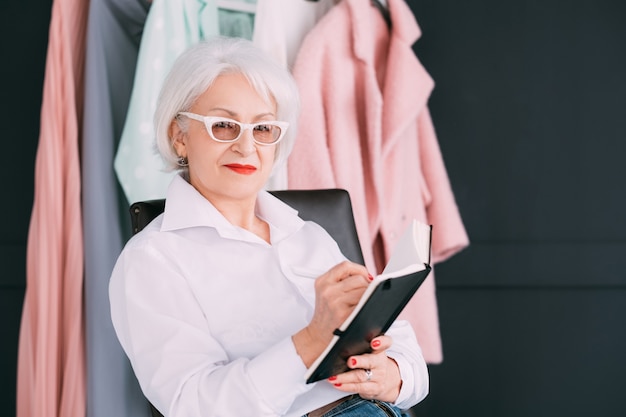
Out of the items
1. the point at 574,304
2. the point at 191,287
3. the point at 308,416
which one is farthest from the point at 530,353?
the point at 191,287

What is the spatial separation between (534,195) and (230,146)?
1595 millimetres

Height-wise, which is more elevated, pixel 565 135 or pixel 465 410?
pixel 565 135

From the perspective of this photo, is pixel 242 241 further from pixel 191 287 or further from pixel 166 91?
pixel 166 91

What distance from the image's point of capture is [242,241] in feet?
4.53

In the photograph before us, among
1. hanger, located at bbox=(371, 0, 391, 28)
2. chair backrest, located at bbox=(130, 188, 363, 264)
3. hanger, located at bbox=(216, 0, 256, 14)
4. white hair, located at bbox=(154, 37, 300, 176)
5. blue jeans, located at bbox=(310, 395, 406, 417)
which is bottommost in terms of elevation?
blue jeans, located at bbox=(310, 395, 406, 417)

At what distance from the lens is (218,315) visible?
129cm

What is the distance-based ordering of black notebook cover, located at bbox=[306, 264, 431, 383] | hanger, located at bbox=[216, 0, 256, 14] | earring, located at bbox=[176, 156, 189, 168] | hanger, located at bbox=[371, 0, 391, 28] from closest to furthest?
black notebook cover, located at bbox=[306, 264, 431, 383], earring, located at bbox=[176, 156, 189, 168], hanger, located at bbox=[216, 0, 256, 14], hanger, located at bbox=[371, 0, 391, 28]

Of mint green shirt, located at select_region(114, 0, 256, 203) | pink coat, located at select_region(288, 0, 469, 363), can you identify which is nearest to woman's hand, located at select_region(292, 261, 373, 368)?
mint green shirt, located at select_region(114, 0, 256, 203)

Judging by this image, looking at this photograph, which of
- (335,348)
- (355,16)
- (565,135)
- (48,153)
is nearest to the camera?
(335,348)

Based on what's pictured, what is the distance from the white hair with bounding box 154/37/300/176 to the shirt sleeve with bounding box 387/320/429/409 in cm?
49

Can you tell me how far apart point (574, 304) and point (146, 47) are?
1709 mm

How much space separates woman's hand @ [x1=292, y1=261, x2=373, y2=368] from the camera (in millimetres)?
1125

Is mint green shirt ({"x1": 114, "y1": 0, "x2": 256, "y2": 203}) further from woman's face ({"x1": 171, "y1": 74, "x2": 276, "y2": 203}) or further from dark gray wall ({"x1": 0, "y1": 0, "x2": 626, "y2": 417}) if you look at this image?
dark gray wall ({"x1": 0, "y1": 0, "x2": 626, "y2": 417})

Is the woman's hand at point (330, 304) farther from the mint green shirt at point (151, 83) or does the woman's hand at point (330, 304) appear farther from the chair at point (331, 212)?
the mint green shirt at point (151, 83)
